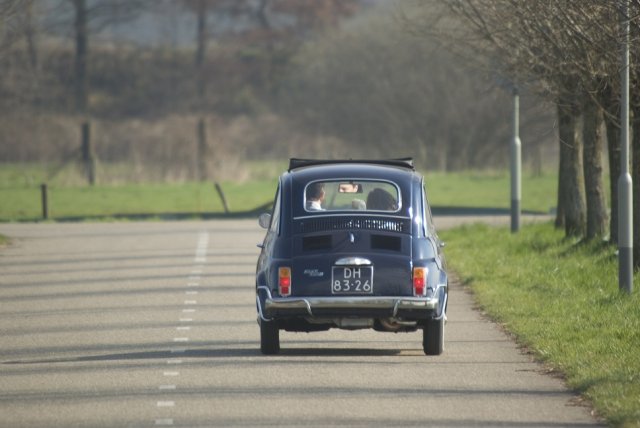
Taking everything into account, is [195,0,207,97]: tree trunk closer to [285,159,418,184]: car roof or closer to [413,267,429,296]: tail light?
[285,159,418,184]: car roof

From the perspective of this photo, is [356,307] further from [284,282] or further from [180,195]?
[180,195]

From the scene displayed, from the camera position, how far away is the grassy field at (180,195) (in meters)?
43.3

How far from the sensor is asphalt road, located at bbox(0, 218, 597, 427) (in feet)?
35.1

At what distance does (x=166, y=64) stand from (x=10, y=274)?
6018 centimetres

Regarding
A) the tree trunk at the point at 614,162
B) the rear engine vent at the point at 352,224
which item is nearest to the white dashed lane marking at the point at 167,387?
the rear engine vent at the point at 352,224

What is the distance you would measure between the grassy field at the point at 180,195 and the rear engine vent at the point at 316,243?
27326 mm

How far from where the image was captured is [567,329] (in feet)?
49.6

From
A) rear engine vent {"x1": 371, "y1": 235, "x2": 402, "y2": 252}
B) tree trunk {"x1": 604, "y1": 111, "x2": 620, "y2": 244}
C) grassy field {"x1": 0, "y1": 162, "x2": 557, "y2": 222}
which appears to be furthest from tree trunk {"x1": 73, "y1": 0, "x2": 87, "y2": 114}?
rear engine vent {"x1": 371, "y1": 235, "x2": 402, "y2": 252}

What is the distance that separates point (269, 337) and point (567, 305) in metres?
4.60

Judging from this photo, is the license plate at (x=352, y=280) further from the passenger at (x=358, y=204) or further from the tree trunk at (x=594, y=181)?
the tree trunk at (x=594, y=181)

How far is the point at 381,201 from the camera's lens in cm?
1445

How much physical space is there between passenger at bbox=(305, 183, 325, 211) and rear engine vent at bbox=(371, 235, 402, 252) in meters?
0.82

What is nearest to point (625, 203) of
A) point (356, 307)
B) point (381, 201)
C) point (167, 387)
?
point (381, 201)

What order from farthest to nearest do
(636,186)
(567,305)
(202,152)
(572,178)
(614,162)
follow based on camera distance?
(202,152)
(572,178)
(614,162)
(636,186)
(567,305)
